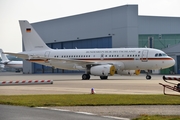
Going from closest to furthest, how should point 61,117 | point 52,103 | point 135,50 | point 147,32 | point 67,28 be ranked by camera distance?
point 61,117
point 52,103
point 135,50
point 147,32
point 67,28

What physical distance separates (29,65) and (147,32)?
30.9m

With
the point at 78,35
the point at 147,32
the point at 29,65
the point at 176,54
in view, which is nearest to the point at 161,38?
the point at 147,32

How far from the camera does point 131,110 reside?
15258 mm

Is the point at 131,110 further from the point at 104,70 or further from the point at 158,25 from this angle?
the point at 158,25

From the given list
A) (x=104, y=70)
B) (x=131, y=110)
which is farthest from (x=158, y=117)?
(x=104, y=70)

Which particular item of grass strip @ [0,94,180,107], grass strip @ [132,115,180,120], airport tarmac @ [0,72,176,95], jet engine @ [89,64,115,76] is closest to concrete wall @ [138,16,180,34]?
jet engine @ [89,64,115,76]

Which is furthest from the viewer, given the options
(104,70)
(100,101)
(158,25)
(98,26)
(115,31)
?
(158,25)

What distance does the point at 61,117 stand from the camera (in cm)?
1322

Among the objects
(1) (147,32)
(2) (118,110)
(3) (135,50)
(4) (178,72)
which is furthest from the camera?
(1) (147,32)

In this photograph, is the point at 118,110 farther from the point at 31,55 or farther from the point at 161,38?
the point at 161,38

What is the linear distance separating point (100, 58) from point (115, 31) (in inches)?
1028

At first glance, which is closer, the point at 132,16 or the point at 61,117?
the point at 61,117

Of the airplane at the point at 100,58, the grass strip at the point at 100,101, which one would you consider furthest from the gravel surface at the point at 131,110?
the airplane at the point at 100,58

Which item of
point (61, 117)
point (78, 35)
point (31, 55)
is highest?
point (78, 35)
